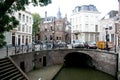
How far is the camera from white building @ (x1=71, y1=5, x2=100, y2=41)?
61344mm

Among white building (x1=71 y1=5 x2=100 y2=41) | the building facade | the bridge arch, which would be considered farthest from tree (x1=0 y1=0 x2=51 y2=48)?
the building facade

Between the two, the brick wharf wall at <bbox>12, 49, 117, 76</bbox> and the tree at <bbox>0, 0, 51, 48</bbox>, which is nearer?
the tree at <bbox>0, 0, 51, 48</bbox>

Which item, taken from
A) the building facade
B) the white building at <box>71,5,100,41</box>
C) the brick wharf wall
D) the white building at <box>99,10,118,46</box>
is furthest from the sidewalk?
the building facade

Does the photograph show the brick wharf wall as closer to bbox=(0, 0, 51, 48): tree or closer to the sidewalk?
the sidewalk

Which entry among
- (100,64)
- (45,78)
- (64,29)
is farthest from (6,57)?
(64,29)

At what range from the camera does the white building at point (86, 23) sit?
201ft

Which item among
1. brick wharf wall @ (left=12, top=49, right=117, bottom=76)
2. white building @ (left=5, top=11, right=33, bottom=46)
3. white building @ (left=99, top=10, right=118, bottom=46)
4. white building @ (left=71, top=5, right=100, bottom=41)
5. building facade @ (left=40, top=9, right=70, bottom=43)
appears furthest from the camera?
building facade @ (left=40, top=9, right=70, bottom=43)

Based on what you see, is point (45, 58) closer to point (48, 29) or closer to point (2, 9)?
point (2, 9)

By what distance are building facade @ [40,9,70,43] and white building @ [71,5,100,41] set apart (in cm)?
873

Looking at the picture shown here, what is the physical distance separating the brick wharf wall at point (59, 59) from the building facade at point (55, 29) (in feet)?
113

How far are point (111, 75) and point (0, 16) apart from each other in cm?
1871

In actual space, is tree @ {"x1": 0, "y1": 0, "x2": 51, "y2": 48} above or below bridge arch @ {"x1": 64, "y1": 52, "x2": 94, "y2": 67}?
above

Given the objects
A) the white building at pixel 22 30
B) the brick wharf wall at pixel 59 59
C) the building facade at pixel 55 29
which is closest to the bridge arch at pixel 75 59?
the brick wharf wall at pixel 59 59

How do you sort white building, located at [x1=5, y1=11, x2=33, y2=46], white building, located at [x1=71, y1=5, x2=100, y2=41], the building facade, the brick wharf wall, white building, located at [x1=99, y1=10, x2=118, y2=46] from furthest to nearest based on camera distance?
the building facade < white building, located at [x1=71, y1=5, x2=100, y2=41] < white building, located at [x1=99, y1=10, x2=118, y2=46] < white building, located at [x1=5, y1=11, x2=33, y2=46] < the brick wharf wall
